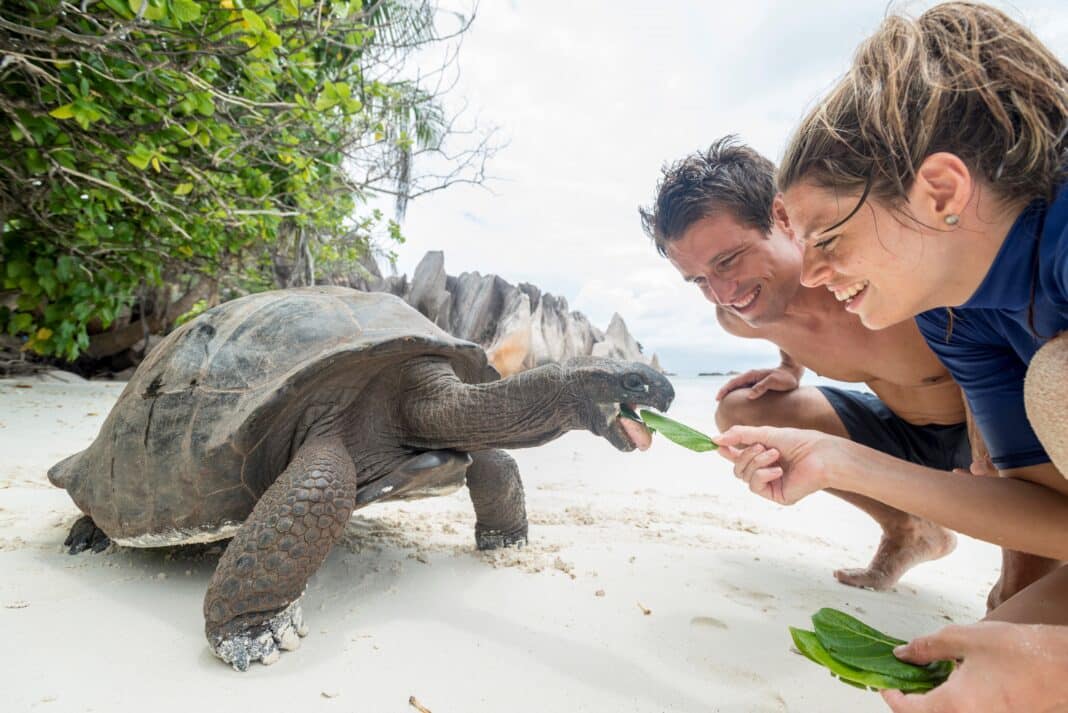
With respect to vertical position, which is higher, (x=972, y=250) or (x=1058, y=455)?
(x=972, y=250)

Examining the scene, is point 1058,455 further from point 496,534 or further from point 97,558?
point 97,558

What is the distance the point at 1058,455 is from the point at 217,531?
7.38 feet

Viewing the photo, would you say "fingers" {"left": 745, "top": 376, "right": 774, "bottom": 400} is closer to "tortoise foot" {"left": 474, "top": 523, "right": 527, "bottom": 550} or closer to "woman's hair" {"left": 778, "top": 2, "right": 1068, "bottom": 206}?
"tortoise foot" {"left": 474, "top": 523, "right": 527, "bottom": 550}

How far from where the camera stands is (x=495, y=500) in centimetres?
249

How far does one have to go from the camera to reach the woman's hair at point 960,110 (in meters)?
1.06

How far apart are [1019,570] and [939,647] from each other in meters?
1.02

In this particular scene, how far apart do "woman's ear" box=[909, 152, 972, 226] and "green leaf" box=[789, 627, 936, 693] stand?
836 millimetres

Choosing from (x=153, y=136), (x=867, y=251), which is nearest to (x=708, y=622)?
(x=867, y=251)

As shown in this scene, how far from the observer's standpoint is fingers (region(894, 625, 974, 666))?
1080 mm

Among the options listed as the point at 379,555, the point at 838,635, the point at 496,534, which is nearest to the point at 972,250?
the point at 838,635

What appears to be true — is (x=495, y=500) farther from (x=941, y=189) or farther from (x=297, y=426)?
(x=941, y=189)

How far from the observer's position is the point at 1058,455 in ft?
3.67

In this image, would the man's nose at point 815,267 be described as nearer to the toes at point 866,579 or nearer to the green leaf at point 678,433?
the green leaf at point 678,433

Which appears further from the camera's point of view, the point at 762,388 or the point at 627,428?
the point at 762,388
